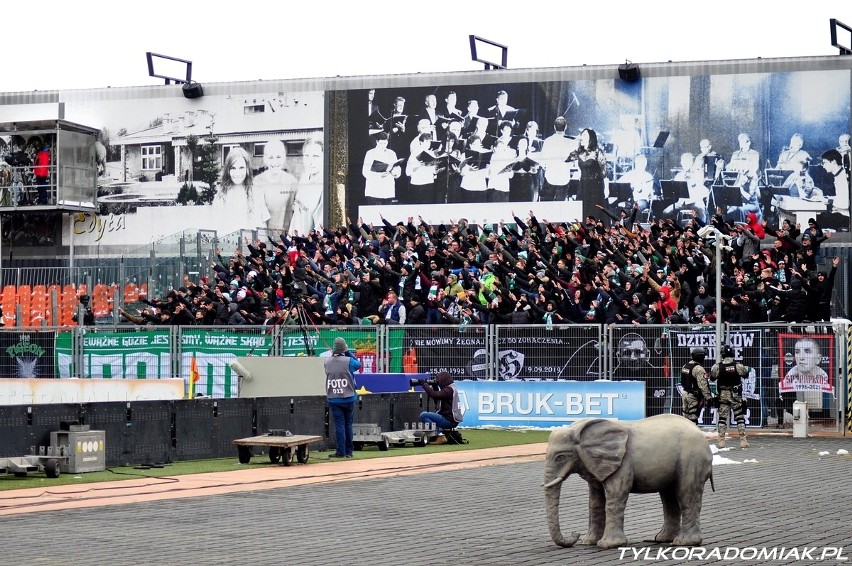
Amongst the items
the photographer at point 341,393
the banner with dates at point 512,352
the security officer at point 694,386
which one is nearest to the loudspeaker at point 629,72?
the banner with dates at point 512,352

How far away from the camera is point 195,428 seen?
22453 millimetres

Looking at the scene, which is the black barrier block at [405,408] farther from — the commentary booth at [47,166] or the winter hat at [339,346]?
the commentary booth at [47,166]

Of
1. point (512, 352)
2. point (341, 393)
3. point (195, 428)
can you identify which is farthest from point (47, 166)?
point (341, 393)

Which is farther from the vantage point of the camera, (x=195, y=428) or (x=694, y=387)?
(x=694, y=387)

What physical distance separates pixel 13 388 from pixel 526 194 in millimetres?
20698

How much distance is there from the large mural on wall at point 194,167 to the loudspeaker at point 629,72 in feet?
34.3

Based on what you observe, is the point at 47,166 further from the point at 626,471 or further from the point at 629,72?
the point at 626,471

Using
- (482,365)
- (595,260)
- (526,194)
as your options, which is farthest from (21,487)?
(526,194)

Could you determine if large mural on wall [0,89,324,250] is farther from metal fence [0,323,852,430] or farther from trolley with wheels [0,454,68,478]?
trolley with wheels [0,454,68,478]

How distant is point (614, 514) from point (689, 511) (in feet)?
2.15

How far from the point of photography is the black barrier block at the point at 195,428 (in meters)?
22.1

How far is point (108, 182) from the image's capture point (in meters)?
51.4

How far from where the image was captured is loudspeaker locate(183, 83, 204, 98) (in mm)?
49781

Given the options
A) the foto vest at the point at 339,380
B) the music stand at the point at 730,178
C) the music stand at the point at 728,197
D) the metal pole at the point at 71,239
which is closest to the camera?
the foto vest at the point at 339,380
